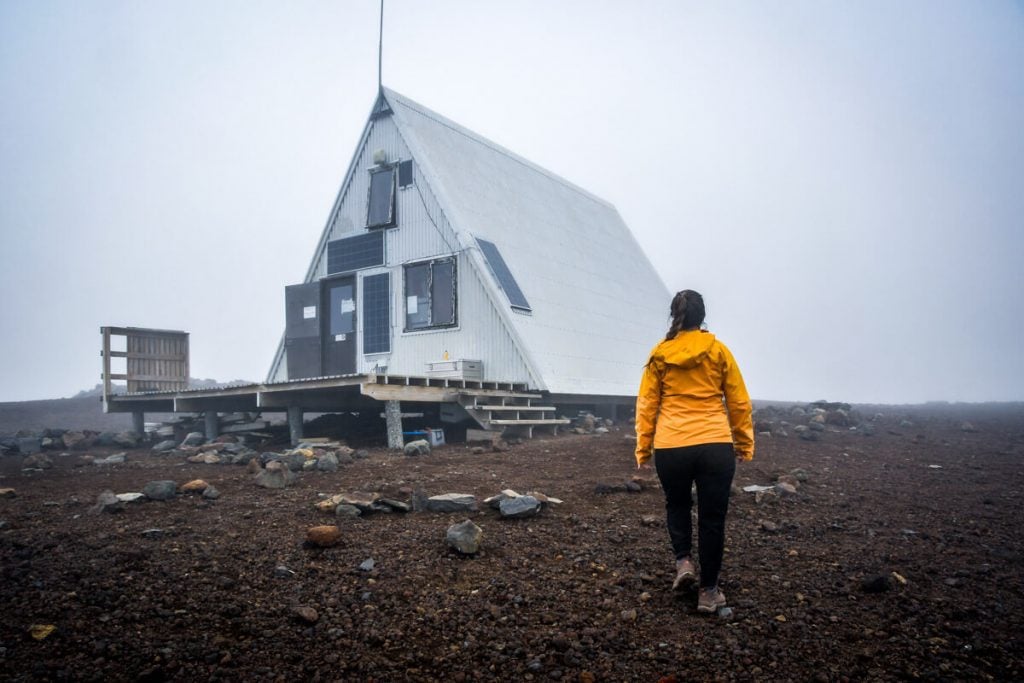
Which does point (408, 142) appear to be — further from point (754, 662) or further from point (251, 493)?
point (754, 662)

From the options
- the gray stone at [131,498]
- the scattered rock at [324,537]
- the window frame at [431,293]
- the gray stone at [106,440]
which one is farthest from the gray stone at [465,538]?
the gray stone at [106,440]

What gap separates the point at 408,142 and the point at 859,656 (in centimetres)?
1376

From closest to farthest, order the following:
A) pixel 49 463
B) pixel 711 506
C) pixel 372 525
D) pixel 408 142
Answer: pixel 711 506 < pixel 372 525 < pixel 49 463 < pixel 408 142

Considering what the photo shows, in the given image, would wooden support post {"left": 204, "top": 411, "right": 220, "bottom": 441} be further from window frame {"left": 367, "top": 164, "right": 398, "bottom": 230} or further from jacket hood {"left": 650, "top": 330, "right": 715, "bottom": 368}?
jacket hood {"left": 650, "top": 330, "right": 715, "bottom": 368}

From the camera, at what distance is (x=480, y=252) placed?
45.1 ft

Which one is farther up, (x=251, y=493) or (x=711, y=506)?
(x=711, y=506)

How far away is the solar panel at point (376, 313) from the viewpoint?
1497 cm

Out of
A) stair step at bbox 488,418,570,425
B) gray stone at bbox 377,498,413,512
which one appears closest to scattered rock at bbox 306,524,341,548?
gray stone at bbox 377,498,413,512

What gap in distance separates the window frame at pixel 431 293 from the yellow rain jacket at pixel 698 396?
9.96m

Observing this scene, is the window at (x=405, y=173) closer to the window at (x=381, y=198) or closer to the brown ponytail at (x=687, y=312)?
the window at (x=381, y=198)

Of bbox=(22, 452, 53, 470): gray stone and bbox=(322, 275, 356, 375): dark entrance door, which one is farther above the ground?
bbox=(322, 275, 356, 375): dark entrance door

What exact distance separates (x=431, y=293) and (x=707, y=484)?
35.5ft

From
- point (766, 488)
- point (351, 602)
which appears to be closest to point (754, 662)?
point (351, 602)

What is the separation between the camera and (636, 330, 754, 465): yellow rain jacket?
4.17 metres
